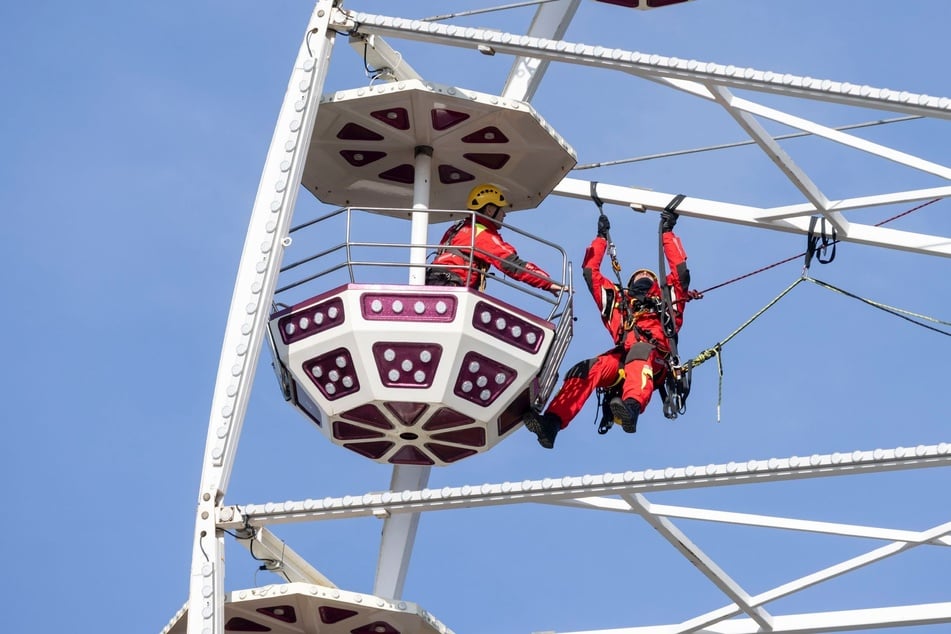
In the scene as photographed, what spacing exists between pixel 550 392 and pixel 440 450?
1108mm

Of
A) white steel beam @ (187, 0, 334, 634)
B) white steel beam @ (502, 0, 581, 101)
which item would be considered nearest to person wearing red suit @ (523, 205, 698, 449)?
white steel beam @ (502, 0, 581, 101)

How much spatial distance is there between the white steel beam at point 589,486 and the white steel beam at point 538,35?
17.6 feet

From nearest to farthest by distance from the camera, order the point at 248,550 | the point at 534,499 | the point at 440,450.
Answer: the point at 534,499 → the point at 248,550 → the point at 440,450

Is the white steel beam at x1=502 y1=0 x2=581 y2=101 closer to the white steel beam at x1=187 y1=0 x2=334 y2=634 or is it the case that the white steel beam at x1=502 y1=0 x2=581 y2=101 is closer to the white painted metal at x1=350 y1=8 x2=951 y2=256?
the white painted metal at x1=350 y1=8 x2=951 y2=256

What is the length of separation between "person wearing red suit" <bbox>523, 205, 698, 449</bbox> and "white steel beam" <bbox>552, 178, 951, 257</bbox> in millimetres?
329

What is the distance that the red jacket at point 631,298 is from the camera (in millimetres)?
26922

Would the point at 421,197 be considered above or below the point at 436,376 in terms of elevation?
above

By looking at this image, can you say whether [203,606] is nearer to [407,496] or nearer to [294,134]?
[407,496]

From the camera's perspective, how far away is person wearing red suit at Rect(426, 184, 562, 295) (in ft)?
83.6

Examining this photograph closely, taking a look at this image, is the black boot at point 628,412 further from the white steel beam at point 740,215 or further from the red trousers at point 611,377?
the white steel beam at point 740,215

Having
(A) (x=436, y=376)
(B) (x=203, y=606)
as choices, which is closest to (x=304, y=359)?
(A) (x=436, y=376)

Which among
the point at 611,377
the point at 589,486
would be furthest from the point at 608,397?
the point at 589,486

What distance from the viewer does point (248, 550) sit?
79.2ft

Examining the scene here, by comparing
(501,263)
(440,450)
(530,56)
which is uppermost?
(530,56)
